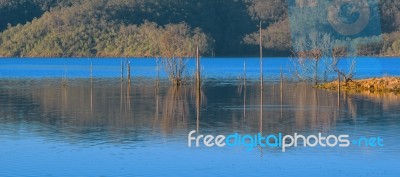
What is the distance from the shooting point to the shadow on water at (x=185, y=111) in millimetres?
24641

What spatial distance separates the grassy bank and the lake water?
318 centimetres

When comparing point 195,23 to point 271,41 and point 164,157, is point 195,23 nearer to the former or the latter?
point 271,41

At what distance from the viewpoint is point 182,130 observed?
24.3 m

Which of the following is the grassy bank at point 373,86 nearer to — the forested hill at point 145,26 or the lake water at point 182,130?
the lake water at point 182,130

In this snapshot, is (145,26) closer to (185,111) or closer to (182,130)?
(185,111)

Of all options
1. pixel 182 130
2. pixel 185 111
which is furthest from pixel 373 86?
pixel 182 130

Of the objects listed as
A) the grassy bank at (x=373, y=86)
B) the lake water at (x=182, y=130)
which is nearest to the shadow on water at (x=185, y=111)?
the lake water at (x=182, y=130)

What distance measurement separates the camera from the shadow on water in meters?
24.6

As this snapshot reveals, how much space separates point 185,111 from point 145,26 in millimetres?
96014

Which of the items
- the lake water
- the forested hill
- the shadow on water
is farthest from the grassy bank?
the forested hill

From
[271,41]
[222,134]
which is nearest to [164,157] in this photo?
[222,134]

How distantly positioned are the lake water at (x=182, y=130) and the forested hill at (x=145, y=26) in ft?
278

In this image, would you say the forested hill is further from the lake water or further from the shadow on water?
the lake water

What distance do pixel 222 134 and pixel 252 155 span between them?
3.76m
